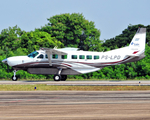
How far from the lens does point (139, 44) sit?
30.0m

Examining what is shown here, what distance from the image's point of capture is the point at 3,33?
240ft

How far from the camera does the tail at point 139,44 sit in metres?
29.8

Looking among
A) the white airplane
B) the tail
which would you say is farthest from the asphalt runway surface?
the white airplane

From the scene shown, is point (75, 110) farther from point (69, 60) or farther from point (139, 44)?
point (139, 44)

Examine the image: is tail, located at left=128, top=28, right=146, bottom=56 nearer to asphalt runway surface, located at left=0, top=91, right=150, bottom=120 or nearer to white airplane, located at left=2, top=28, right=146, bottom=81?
white airplane, located at left=2, top=28, right=146, bottom=81

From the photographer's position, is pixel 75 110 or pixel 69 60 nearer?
pixel 75 110

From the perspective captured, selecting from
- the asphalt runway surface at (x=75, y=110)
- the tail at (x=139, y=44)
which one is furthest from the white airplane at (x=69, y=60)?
the asphalt runway surface at (x=75, y=110)

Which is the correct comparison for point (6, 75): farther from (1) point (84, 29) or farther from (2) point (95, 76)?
(1) point (84, 29)

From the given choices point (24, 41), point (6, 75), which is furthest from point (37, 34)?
point (6, 75)

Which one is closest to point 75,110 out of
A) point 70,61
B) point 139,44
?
point 70,61

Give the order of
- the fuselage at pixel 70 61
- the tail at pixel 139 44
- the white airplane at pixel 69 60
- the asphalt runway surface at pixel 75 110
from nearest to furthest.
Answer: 1. the asphalt runway surface at pixel 75 110
2. the tail at pixel 139 44
3. the white airplane at pixel 69 60
4. the fuselage at pixel 70 61

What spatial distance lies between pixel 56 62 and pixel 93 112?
19311 mm

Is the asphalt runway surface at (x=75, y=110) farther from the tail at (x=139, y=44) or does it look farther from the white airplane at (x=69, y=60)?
the white airplane at (x=69, y=60)

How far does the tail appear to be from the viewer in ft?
97.9
